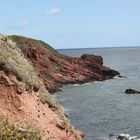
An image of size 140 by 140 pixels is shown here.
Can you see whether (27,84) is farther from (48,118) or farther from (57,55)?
(57,55)

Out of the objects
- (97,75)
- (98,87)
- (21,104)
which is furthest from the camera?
(97,75)

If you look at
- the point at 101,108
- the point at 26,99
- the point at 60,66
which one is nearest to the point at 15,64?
the point at 26,99

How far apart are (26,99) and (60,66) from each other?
3592 inches

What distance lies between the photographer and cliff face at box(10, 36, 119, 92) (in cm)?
9831

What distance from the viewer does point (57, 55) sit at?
371 ft

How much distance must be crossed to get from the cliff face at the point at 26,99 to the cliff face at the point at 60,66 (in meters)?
74.5

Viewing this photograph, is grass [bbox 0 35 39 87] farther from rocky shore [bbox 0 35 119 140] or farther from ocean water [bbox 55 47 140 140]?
ocean water [bbox 55 47 140 140]

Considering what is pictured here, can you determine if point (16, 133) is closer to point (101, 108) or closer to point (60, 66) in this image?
point (101, 108)

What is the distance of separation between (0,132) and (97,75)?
323ft

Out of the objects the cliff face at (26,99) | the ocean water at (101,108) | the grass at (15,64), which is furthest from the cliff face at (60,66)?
the cliff face at (26,99)

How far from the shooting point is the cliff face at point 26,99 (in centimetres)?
1362

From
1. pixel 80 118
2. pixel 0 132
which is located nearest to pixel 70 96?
pixel 80 118

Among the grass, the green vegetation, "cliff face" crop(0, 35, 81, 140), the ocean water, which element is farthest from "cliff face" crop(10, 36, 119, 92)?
the green vegetation

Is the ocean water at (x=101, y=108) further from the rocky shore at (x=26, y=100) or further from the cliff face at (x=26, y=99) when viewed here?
the cliff face at (x=26, y=99)
